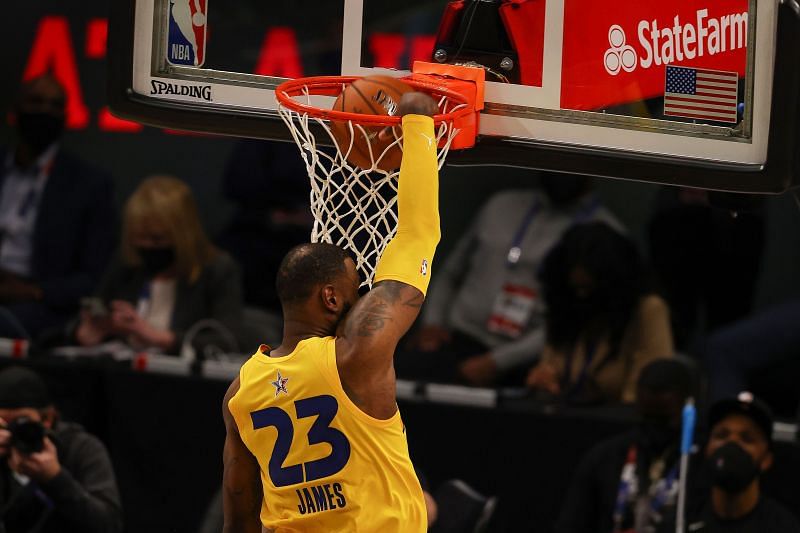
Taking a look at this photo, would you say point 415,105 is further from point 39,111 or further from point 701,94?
point 39,111

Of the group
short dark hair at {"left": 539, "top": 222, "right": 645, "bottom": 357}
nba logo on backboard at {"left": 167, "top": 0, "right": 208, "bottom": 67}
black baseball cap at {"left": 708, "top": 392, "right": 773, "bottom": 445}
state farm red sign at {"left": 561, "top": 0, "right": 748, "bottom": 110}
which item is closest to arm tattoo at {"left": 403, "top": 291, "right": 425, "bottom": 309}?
state farm red sign at {"left": 561, "top": 0, "right": 748, "bottom": 110}

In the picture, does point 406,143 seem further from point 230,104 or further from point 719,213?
point 719,213

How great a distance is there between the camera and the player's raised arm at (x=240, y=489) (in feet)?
15.7

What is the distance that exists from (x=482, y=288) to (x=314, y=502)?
3895mm

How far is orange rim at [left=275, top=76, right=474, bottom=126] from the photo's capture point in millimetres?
4629

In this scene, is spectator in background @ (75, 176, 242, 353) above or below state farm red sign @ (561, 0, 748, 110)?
below

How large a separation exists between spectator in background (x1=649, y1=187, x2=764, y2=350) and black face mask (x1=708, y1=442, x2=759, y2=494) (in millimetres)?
1830

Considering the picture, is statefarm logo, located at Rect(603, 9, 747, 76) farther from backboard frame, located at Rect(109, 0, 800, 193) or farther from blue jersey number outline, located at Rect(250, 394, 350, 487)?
blue jersey number outline, located at Rect(250, 394, 350, 487)

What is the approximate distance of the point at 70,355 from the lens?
26.2 feet

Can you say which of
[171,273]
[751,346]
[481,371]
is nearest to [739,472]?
[751,346]

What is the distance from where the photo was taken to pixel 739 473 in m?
6.44

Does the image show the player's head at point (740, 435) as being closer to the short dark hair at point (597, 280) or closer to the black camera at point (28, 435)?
the short dark hair at point (597, 280)

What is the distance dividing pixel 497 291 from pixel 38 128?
274 centimetres

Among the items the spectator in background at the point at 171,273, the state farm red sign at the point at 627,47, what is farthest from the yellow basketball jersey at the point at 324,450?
the spectator in background at the point at 171,273
